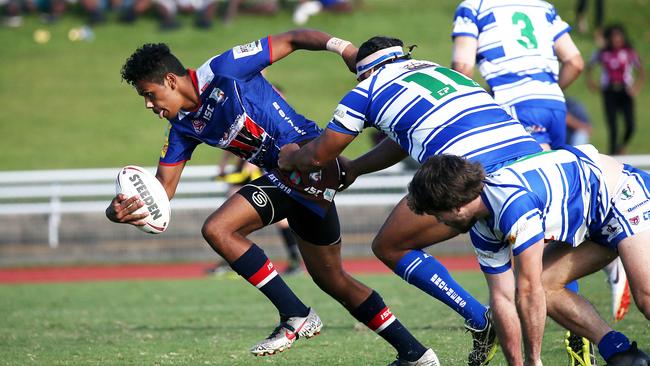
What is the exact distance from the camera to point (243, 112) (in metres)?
5.74

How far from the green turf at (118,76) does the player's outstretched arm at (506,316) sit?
1648 centimetres

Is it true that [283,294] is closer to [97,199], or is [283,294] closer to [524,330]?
[524,330]

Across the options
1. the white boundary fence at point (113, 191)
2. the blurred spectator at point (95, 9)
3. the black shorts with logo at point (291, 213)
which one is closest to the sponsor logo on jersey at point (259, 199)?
→ the black shorts with logo at point (291, 213)

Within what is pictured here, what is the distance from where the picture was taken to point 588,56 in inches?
941

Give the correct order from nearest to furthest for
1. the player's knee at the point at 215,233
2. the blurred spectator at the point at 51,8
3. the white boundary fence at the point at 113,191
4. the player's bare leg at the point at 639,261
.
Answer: the player's bare leg at the point at 639,261
the player's knee at the point at 215,233
the white boundary fence at the point at 113,191
the blurred spectator at the point at 51,8

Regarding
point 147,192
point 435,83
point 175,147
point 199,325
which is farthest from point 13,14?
point 435,83

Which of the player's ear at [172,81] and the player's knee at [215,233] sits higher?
the player's ear at [172,81]

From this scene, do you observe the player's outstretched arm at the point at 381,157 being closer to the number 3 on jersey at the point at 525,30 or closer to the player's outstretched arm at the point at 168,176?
the player's outstretched arm at the point at 168,176

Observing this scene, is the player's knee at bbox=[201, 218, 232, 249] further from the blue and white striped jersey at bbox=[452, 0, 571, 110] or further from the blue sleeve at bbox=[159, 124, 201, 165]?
the blue and white striped jersey at bbox=[452, 0, 571, 110]

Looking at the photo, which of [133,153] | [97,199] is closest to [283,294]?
[97,199]

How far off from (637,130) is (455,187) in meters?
18.7

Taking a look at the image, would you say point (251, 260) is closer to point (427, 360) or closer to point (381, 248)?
point (381, 248)

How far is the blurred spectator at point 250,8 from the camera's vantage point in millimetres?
26906

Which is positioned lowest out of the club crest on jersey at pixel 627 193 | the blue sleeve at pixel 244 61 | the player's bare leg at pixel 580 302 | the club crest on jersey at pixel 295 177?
the player's bare leg at pixel 580 302
